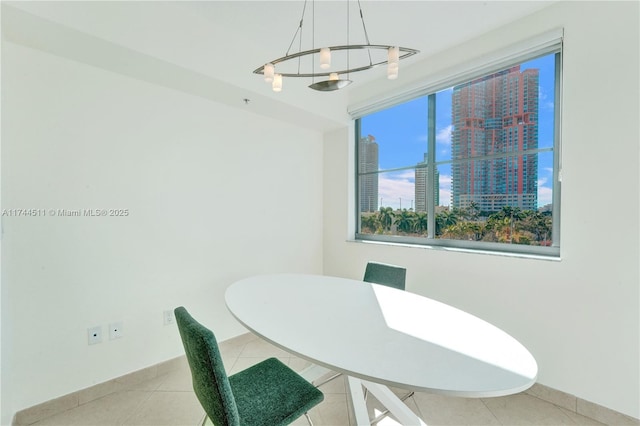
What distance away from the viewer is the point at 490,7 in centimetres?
188

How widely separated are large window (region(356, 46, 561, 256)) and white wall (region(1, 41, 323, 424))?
1327 mm

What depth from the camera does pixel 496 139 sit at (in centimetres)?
224

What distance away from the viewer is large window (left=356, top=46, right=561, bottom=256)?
2000 millimetres

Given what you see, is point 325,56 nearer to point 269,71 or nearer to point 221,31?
point 269,71

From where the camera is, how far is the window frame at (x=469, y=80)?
1.89 metres

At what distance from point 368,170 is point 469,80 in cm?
129

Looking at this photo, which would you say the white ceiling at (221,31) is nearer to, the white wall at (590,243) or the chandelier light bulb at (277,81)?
the white wall at (590,243)

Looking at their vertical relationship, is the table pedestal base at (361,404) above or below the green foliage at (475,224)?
below

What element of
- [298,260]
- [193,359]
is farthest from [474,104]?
[193,359]

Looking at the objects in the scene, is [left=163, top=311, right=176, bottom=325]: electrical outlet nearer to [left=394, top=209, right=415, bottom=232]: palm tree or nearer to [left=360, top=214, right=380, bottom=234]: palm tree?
[left=360, top=214, right=380, bottom=234]: palm tree

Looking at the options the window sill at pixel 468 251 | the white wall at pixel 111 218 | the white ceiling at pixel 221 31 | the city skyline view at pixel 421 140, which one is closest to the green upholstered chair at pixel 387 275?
the window sill at pixel 468 251

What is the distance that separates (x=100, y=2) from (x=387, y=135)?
250cm

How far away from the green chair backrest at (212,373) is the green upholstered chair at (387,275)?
140cm

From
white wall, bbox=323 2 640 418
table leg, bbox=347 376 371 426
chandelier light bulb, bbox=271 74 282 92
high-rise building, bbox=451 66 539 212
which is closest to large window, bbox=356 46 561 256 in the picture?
high-rise building, bbox=451 66 539 212
